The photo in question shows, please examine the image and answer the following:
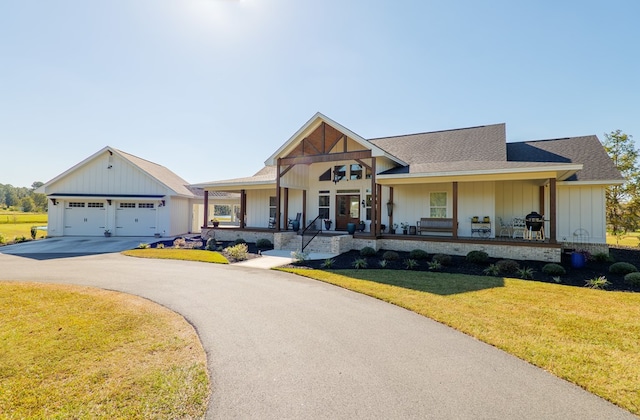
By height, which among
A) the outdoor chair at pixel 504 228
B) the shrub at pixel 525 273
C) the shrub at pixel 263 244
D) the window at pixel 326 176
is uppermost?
the window at pixel 326 176

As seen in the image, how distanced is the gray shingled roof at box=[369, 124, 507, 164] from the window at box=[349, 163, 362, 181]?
226 centimetres

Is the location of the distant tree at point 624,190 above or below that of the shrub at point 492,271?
above

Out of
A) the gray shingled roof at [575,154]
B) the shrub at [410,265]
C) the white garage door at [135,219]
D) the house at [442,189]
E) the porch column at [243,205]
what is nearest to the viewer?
the shrub at [410,265]

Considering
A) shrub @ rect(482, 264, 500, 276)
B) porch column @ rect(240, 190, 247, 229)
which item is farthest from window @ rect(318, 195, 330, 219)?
shrub @ rect(482, 264, 500, 276)

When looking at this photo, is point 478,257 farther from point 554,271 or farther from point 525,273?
point 554,271

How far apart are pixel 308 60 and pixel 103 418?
1375 cm

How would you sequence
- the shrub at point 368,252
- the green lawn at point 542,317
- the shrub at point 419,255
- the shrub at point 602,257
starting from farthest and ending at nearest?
the shrub at point 368,252 → the shrub at point 419,255 → the shrub at point 602,257 → the green lawn at point 542,317

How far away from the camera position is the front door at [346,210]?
59.1 feet

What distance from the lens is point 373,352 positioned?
4562 mm

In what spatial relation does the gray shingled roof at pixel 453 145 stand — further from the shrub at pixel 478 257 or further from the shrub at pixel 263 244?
the shrub at pixel 263 244

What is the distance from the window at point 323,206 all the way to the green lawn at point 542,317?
8761 millimetres

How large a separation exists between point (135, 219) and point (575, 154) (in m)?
28.2

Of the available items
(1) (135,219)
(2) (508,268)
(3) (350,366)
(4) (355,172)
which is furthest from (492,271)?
(1) (135,219)

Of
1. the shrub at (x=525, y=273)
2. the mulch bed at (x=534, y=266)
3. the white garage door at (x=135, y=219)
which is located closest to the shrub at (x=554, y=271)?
the mulch bed at (x=534, y=266)
